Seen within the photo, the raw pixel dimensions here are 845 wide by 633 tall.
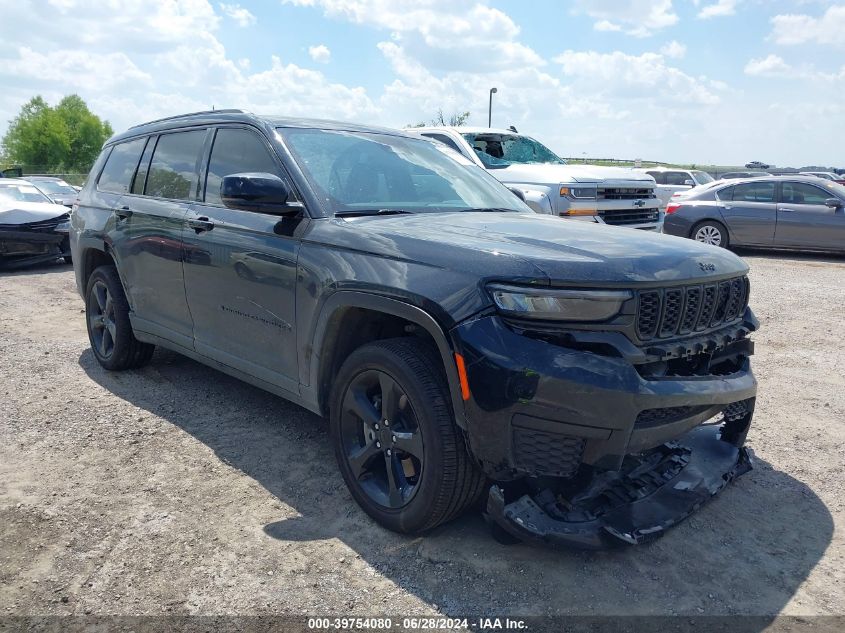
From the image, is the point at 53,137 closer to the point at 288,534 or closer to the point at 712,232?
the point at 712,232

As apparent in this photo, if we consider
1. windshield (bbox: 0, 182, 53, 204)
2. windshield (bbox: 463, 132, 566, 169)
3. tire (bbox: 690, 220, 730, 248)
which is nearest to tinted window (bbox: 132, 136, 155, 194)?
windshield (bbox: 463, 132, 566, 169)

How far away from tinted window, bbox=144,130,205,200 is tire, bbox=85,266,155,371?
2.77 feet

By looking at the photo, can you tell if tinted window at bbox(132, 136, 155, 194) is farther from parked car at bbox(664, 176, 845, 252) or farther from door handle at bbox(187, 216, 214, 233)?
parked car at bbox(664, 176, 845, 252)

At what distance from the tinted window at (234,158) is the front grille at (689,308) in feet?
6.68

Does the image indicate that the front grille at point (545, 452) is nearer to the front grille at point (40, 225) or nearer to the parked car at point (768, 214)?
the parked car at point (768, 214)

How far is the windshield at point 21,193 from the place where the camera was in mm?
11898

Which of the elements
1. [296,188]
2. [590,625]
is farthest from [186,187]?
[590,625]

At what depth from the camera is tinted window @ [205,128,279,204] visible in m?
3.89

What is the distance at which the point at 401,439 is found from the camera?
9.94ft

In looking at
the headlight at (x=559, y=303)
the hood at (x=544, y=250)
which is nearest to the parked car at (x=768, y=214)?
the hood at (x=544, y=250)

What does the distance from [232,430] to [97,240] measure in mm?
2049

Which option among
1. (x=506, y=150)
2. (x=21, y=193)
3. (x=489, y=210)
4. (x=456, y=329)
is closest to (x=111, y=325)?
(x=489, y=210)

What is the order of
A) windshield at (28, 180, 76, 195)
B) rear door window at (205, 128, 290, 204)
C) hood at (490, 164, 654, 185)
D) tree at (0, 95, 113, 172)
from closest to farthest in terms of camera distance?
rear door window at (205, 128, 290, 204) < hood at (490, 164, 654, 185) < windshield at (28, 180, 76, 195) < tree at (0, 95, 113, 172)

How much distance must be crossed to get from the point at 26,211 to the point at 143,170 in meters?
7.54
